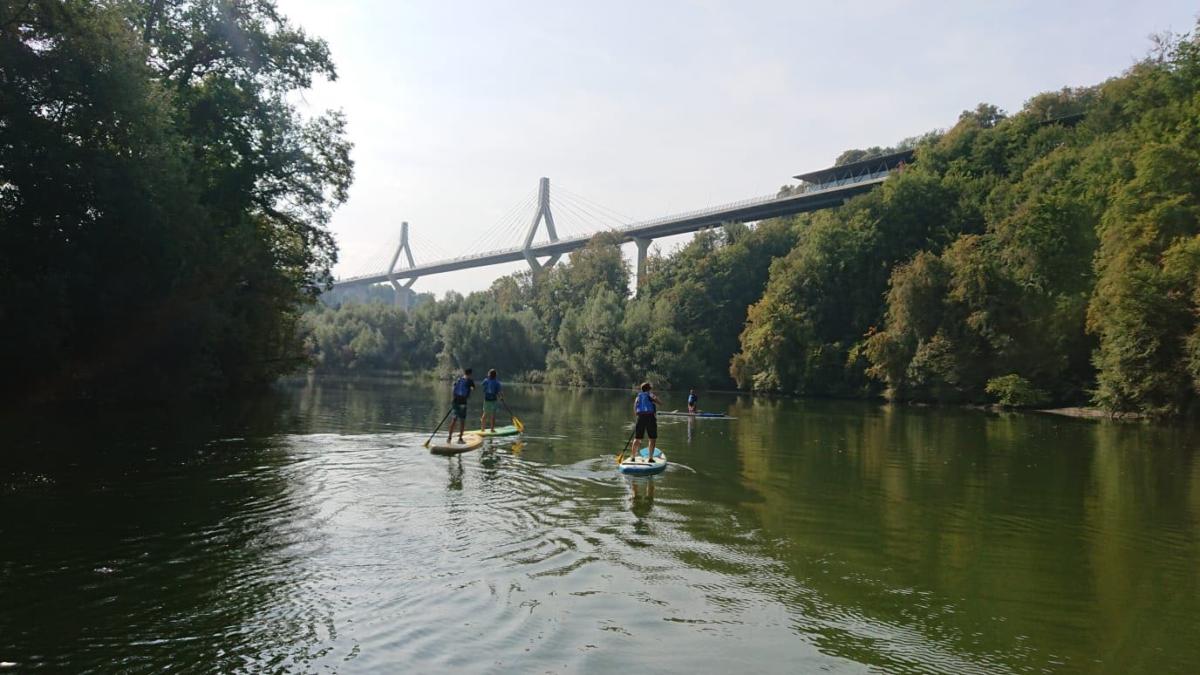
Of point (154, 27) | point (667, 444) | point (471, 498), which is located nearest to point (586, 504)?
point (471, 498)

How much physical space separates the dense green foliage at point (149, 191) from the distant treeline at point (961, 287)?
104ft

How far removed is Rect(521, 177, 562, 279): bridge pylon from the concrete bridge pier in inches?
534

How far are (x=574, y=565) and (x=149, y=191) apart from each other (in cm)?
2266

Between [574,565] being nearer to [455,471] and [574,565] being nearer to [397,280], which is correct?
[455,471]

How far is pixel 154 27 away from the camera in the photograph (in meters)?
31.4

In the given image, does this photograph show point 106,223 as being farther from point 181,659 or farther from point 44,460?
point 181,659

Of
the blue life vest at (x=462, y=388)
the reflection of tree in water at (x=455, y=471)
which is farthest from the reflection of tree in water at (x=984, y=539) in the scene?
the blue life vest at (x=462, y=388)

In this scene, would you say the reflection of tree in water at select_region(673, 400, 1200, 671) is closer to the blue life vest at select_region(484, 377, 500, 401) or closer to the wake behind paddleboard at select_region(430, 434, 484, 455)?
the wake behind paddleboard at select_region(430, 434, 484, 455)

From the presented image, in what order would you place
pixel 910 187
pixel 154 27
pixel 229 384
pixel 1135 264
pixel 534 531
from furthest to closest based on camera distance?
pixel 910 187 → pixel 229 384 → pixel 1135 264 → pixel 154 27 → pixel 534 531

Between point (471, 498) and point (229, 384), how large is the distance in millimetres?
32673

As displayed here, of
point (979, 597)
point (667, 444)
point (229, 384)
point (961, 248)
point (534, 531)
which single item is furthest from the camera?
point (961, 248)

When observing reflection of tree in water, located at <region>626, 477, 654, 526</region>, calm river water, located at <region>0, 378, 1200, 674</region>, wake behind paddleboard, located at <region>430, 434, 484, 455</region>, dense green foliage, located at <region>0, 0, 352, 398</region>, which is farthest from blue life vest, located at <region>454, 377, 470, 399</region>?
dense green foliage, located at <region>0, 0, 352, 398</region>

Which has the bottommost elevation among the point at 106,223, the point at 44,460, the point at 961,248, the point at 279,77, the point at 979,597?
the point at 979,597

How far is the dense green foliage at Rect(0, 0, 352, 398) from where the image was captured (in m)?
23.0
